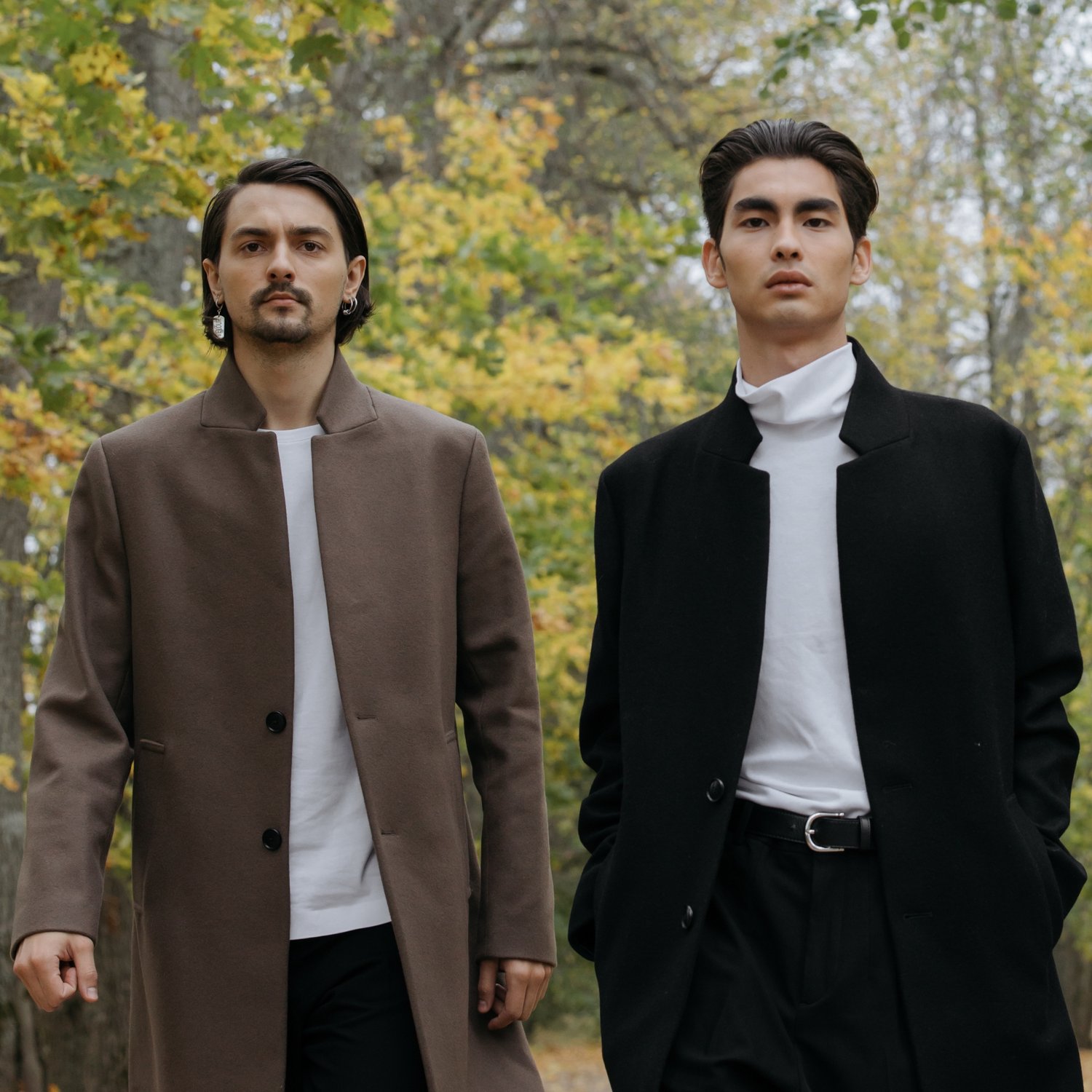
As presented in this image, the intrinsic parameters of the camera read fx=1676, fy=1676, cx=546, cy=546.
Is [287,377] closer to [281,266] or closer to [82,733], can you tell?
[281,266]

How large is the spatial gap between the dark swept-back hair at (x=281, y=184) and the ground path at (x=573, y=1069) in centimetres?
1044

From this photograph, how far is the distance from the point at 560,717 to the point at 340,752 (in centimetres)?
906

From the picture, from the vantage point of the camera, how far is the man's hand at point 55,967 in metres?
3.07

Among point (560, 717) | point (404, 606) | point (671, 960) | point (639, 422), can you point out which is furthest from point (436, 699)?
point (639, 422)

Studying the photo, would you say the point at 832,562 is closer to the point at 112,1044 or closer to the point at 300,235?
the point at 300,235

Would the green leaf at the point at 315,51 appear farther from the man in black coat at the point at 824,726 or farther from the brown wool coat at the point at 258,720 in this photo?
the man in black coat at the point at 824,726

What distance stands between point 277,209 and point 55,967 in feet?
5.19

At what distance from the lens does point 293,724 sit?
3287 mm

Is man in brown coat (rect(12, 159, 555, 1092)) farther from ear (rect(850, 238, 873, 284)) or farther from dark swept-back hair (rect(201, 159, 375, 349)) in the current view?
ear (rect(850, 238, 873, 284))

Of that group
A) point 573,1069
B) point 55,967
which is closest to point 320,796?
point 55,967

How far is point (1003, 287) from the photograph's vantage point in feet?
59.3

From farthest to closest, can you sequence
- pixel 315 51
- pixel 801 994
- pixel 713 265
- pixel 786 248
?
pixel 315 51, pixel 713 265, pixel 786 248, pixel 801 994

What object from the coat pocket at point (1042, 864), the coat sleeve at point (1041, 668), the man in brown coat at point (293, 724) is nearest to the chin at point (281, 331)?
the man in brown coat at point (293, 724)

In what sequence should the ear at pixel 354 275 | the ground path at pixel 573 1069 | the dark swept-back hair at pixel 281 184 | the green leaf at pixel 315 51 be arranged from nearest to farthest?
the dark swept-back hair at pixel 281 184 → the ear at pixel 354 275 → the green leaf at pixel 315 51 → the ground path at pixel 573 1069
